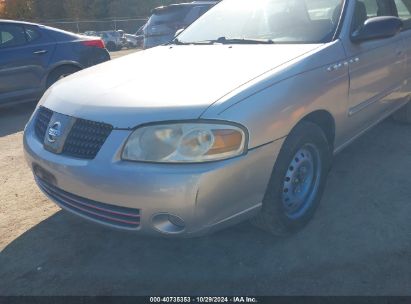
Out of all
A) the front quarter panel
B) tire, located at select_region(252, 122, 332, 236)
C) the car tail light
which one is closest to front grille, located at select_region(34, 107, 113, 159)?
the front quarter panel

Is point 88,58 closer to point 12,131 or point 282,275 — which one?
point 12,131

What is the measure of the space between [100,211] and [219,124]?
88cm

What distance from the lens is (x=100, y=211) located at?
240cm

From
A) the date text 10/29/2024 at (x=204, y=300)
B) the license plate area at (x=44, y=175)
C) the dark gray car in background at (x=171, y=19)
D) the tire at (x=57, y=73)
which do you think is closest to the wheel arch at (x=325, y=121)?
the date text 10/29/2024 at (x=204, y=300)

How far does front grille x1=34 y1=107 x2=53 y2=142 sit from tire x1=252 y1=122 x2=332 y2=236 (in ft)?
4.92

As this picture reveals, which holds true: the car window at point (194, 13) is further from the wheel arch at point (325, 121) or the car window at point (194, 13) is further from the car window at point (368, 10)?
the wheel arch at point (325, 121)

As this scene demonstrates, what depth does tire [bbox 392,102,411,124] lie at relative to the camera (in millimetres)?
4859

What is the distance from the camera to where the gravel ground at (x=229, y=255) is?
7.93 feet

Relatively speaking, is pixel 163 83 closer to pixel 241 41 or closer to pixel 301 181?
pixel 241 41

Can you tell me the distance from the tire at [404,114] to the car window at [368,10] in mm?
1253

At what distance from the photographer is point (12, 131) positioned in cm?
579

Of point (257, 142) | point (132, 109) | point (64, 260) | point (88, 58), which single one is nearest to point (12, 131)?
point (88, 58)

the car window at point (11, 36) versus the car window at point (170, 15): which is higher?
the car window at point (11, 36)

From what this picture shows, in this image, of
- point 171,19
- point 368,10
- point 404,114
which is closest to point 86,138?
point 368,10
